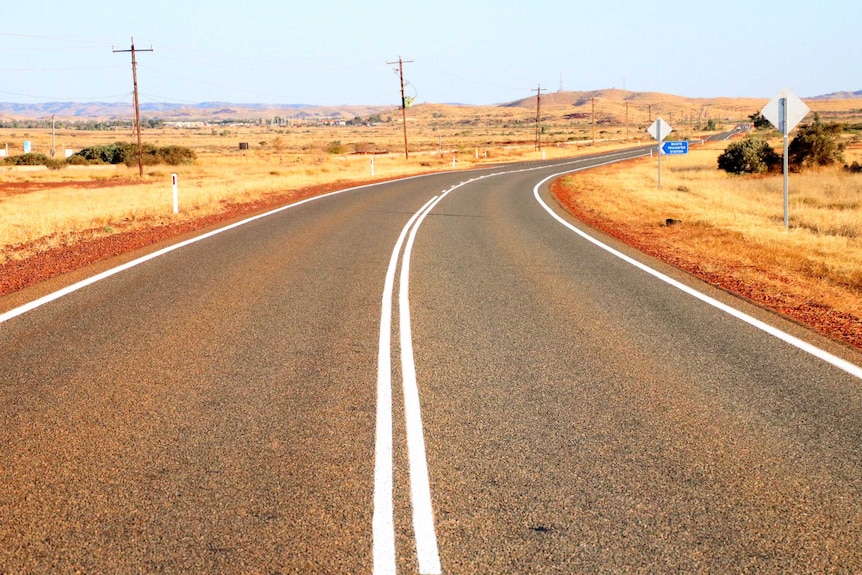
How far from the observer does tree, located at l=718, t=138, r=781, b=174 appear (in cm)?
4338

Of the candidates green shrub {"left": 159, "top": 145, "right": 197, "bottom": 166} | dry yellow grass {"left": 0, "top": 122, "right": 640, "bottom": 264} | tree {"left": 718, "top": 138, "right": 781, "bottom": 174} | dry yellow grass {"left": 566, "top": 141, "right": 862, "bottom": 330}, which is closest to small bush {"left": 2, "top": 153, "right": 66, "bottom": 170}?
dry yellow grass {"left": 0, "top": 122, "right": 640, "bottom": 264}

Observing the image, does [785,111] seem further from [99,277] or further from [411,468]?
[411,468]

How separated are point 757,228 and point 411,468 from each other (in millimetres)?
15948

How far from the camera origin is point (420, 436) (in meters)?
5.28

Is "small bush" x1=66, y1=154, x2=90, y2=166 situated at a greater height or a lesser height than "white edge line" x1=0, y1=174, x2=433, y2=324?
greater

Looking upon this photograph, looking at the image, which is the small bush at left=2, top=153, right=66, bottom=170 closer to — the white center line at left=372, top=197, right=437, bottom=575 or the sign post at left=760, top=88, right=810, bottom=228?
the sign post at left=760, top=88, right=810, bottom=228

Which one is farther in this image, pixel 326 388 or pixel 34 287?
pixel 34 287

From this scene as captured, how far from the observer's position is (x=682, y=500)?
4.30 m

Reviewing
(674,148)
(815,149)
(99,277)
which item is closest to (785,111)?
(99,277)

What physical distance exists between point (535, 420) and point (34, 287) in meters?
8.11

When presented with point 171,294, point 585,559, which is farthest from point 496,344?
point 171,294

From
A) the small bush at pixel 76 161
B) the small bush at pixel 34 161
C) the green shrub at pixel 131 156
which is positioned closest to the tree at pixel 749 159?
the green shrub at pixel 131 156

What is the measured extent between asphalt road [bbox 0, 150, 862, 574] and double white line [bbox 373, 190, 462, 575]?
0.7 inches

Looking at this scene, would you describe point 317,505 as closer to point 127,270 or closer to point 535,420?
point 535,420
